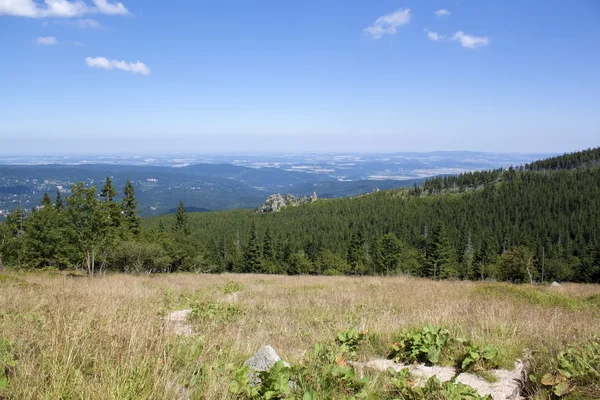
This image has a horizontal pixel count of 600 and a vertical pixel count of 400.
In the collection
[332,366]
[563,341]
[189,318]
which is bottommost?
[189,318]

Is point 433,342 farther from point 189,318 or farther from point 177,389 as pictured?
point 189,318

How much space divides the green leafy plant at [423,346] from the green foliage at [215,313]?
3.62 metres

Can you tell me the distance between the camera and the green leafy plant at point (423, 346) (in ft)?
15.0

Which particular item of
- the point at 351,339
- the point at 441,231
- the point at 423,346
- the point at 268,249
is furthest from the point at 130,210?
the point at 441,231

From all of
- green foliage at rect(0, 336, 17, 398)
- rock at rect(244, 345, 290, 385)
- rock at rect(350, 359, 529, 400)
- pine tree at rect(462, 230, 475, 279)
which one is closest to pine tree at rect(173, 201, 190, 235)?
pine tree at rect(462, 230, 475, 279)

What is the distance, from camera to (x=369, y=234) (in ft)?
369

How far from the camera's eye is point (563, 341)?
479cm

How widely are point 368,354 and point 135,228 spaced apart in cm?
5160

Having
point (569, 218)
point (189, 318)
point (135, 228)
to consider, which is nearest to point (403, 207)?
point (569, 218)

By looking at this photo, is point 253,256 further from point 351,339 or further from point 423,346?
point 423,346

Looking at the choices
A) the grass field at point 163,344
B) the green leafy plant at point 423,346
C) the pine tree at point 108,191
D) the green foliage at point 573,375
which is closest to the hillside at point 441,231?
the pine tree at point 108,191

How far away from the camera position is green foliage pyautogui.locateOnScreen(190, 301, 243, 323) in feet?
23.2

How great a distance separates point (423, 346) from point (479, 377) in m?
0.73

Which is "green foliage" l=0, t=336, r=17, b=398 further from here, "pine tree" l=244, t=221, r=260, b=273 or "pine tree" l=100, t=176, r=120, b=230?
"pine tree" l=244, t=221, r=260, b=273
